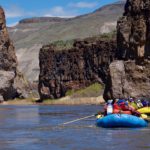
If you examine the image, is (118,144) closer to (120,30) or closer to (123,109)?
(123,109)

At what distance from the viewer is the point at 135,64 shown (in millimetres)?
114562

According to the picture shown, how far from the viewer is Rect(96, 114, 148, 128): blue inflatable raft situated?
161ft

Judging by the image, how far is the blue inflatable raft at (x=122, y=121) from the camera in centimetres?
4897

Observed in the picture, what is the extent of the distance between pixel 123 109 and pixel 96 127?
2.65 m

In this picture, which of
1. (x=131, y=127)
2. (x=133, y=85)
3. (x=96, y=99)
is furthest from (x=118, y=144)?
(x=96, y=99)

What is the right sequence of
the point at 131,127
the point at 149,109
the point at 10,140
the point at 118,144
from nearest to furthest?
the point at 118,144
the point at 10,140
the point at 131,127
the point at 149,109

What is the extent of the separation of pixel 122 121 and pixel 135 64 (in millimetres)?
66119

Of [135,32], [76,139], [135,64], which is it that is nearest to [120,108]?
[76,139]

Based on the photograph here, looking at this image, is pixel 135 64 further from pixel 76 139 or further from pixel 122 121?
pixel 76 139

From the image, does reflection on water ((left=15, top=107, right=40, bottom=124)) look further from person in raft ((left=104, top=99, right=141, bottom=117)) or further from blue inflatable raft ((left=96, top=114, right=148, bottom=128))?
blue inflatable raft ((left=96, top=114, right=148, bottom=128))

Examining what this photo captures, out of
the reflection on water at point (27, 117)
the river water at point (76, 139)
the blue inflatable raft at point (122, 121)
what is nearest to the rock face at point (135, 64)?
the reflection on water at point (27, 117)

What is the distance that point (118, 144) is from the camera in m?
36.9

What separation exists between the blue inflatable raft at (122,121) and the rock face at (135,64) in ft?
200

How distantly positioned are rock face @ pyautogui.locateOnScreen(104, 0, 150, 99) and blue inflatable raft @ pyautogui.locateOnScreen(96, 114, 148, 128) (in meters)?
60.9
